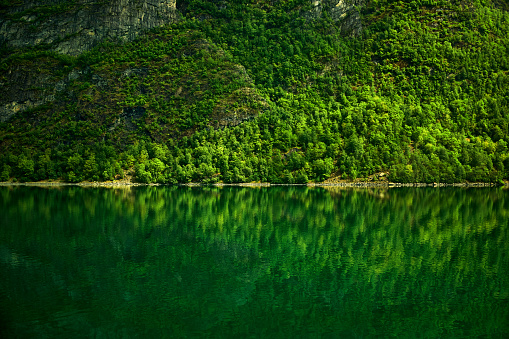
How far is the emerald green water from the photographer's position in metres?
23.9

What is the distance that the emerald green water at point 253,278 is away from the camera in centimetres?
2394

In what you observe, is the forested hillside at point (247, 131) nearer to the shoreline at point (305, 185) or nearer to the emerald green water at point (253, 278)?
the shoreline at point (305, 185)

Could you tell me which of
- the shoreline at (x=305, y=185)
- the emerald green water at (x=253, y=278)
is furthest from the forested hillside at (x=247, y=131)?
the emerald green water at (x=253, y=278)

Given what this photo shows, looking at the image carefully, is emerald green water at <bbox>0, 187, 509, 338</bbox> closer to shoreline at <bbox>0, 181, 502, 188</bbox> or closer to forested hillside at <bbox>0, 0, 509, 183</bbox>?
shoreline at <bbox>0, 181, 502, 188</bbox>

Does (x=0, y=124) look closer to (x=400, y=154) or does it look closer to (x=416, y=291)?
(x=400, y=154)

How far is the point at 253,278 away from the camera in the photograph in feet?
108

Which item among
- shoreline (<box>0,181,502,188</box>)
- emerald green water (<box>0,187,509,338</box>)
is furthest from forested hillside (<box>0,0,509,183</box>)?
emerald green water (<box>0,187,509,338</box>)

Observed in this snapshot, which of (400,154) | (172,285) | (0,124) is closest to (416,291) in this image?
(172,285)

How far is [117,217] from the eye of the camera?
2485 inches

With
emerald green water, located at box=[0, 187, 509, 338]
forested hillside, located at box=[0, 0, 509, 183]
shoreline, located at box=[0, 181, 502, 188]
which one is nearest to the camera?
emerald green water, located at box=[0, 187, 509, 338]

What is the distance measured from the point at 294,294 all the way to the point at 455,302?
983cm

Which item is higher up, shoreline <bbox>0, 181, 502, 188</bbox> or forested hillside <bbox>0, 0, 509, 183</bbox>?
→ forested hillside <bbox>0, 0, 509, 183</bbox>

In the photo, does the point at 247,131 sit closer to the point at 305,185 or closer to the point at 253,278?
the point at 305,185

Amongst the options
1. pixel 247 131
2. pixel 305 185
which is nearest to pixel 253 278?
pixel 305 185
